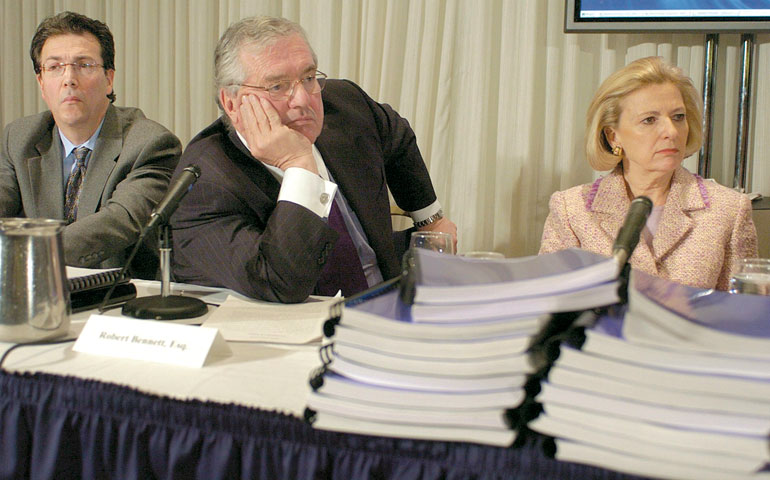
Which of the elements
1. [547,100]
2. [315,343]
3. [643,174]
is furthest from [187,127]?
[315,343]

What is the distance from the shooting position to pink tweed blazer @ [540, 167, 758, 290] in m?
1.88

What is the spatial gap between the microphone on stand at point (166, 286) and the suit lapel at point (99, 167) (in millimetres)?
1117

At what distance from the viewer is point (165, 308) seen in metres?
1.16

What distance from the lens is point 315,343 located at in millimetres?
1023

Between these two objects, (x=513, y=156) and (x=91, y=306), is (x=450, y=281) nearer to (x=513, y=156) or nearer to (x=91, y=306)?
(x=91, y=306)

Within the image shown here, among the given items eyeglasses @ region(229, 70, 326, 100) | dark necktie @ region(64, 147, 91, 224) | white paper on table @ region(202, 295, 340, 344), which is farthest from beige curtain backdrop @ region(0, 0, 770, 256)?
white paper on table @ region(202, 295, 340, 344)

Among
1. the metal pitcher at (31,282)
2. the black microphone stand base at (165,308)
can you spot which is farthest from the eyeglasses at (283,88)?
the metal pitcher at (31,282)

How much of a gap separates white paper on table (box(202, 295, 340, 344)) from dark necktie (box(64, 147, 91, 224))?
1.26m

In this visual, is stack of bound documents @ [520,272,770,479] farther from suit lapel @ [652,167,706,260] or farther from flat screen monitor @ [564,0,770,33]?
flat screen monitor @ [564,0,770,33]

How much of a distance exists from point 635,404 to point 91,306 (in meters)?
0.99

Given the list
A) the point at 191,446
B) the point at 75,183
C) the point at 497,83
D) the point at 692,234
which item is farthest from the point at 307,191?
the point at 497,83

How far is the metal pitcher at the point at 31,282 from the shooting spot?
0.94 m

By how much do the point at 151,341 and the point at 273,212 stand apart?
1.65ft

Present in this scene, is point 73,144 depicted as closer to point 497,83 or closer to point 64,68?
point 64,68
